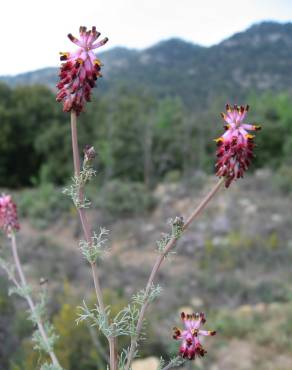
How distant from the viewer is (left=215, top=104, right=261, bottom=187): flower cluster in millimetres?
1056

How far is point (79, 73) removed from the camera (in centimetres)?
107

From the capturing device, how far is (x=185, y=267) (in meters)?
11.2

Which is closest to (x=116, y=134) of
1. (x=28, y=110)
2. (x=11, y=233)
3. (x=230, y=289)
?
(x=28, y=110)

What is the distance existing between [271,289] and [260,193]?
7.09 metres

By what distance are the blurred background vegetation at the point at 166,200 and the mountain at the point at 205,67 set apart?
1.0 inches

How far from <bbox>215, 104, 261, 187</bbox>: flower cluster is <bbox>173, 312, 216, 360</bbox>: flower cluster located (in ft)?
1.23

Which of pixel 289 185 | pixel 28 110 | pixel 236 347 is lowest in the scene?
pixel 236 347

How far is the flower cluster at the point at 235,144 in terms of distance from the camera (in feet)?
3.46

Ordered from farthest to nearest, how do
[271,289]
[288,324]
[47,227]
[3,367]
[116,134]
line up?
[116,134]
[47,227]
[271,289]
[288,324]
[3,367]

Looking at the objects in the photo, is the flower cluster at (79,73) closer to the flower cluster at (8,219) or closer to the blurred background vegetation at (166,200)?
the blurred background vegetation at (166,200)

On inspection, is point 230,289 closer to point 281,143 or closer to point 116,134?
point 116,134

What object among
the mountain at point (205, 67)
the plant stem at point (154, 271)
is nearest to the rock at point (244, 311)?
the mountain at point (205, 67)

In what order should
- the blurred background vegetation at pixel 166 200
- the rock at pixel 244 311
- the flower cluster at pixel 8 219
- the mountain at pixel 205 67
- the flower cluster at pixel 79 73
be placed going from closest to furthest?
the flower cluster at pixel 79 73 < the mountain at pixel 205 67 < the flower cluster at pixel 8 219 < the blurred background vegetation at pixel 166 200 < the rock at pixel 244 311

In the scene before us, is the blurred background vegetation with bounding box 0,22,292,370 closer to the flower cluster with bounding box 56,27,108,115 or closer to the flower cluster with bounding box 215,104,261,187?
the flower cluster with bounding box 56,27,108,115
